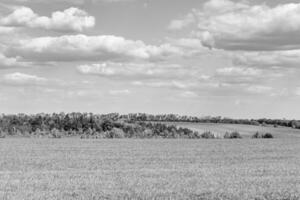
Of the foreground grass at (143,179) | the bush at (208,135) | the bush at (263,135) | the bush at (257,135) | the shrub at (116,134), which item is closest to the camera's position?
the foreground grass at (143,179)

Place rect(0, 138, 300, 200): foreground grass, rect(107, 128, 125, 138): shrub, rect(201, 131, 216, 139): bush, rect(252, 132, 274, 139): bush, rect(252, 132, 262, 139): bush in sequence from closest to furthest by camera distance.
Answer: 1. rect(0, 138, 300, 200): foreground grass
2. rect(107, 128, 125, 138): shrub
3. rect(201, 131, 216, 139): bush
4. rect(252, 132, 262, 139): bush
5. rect(252, 132, 274, 139): bush

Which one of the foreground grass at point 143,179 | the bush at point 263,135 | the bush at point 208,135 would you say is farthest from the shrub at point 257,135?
the foreground grass at point 143,179

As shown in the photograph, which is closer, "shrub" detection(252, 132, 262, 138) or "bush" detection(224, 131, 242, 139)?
"shrub" detection(252, 132, 262, 138)

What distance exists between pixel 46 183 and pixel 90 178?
8.35 feet

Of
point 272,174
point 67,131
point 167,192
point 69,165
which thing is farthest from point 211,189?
point 67,131

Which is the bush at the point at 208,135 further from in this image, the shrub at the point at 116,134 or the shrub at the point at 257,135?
the shrub at the point at 116,134

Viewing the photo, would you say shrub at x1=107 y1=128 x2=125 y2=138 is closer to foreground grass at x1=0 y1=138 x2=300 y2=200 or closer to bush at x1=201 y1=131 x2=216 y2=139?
bush at x1=201 y1=131 x2=216 y2=139

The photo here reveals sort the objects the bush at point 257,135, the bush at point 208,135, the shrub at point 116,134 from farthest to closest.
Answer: the bush at point 257,135, the bush at point 208,135, the shrub at point 116,134

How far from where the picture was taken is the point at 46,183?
23031 mm

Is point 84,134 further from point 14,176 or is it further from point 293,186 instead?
point 293,186

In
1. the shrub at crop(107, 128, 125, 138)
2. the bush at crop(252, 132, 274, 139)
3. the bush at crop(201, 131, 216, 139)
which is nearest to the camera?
the shrub at crop(107, 128, 125, 138)

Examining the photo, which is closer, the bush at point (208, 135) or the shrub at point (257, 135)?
the bush at point (208, 135)

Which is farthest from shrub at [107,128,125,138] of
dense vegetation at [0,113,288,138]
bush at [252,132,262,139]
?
bush at [252,132,262,139]

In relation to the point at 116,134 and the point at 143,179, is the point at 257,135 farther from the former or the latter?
the point at 143,179
